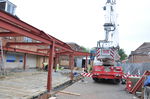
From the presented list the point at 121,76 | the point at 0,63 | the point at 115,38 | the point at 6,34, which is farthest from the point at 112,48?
the point at 0,63

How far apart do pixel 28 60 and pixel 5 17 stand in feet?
64.6

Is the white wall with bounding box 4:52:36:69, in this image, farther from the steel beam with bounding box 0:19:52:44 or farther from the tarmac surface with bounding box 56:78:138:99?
the steel beam with bounding box 0:19:52:44

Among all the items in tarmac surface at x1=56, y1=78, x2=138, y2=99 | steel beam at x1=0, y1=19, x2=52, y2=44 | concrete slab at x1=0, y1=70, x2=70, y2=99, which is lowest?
tarmac surface at x1=56, y1=78, x2=138, y2=99

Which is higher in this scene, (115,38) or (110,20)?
(110,20)

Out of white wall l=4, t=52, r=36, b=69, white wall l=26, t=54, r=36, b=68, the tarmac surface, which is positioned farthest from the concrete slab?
white wall l=26, t=54, r=36, b=68

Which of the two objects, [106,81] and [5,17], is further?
[106,81]

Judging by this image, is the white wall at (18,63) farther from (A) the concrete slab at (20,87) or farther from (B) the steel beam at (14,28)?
(B) the steel beam at (14,28)

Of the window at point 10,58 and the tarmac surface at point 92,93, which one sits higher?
the window at point 10,58

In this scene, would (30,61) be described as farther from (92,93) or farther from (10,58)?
(92,93)

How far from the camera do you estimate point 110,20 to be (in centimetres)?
1273

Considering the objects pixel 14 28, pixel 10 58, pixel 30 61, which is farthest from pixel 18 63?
pixel 14 28

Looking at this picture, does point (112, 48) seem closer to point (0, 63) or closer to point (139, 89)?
point (139, 89)

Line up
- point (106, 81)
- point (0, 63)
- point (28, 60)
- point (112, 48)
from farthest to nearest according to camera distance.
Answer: point (28, 60)
point (0, 63)
point (106, 81)
point (112, 48)

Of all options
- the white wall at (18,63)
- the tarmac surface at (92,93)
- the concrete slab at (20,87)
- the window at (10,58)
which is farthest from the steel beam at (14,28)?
the window at (10,58)
